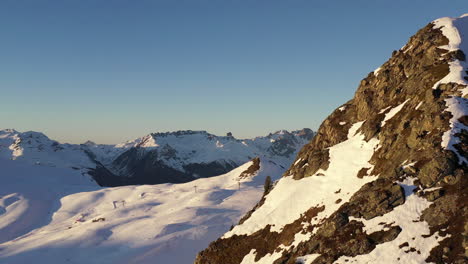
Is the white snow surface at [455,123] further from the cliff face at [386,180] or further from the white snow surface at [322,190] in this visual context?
the white snow surface at [322,190]

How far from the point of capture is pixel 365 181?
58.1m

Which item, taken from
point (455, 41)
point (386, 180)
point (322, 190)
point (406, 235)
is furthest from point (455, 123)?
point (455, 41)

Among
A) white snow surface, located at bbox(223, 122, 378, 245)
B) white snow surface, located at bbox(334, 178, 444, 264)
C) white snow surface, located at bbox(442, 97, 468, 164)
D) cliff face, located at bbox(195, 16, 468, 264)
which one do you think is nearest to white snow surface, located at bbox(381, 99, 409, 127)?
cliff face, located at bbox(195, 16, 468, 264)

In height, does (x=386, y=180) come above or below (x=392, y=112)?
below

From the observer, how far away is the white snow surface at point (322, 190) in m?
60.0

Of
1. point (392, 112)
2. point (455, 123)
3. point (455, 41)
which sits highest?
point (455, 41)

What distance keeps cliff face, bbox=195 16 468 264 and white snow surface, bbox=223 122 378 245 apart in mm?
257

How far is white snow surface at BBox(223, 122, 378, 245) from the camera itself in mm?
59969

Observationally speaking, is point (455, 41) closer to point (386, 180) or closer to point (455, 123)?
point (455, 123)

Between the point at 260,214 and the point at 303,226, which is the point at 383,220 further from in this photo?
the point at 260,214

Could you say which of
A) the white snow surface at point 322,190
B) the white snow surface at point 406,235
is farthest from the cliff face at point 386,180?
the white snow surface at point 322,190

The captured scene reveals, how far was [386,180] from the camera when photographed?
5181cm

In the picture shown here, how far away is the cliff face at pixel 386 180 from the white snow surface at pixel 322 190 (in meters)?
0.26

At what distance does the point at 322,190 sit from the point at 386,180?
1515cm
